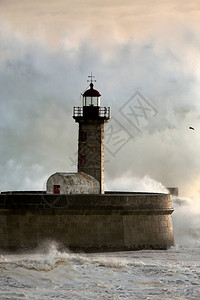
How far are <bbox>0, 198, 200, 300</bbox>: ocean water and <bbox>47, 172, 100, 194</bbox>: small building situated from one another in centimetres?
243

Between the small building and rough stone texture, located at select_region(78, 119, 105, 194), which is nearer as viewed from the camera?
the small building

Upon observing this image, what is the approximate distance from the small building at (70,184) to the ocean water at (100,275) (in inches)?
95.6

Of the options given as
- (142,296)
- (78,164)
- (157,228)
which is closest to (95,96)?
(78,164)

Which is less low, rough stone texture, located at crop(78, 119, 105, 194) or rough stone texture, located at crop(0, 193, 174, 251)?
rough stone texture, located at crop(78, 119, 105, 194)

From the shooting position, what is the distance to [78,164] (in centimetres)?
2670

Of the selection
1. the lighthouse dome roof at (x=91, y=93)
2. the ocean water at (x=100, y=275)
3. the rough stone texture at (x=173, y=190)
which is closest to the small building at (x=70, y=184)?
the ocean water at (x=100, y=275)

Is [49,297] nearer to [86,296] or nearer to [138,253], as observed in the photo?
[86,296]

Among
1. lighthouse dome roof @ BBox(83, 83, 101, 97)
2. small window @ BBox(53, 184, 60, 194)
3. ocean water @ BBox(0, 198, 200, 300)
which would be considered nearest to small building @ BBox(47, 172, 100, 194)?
small window @ BBox(53, 184, 60, 194)

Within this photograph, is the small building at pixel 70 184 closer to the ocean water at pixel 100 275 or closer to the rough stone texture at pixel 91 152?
the rough stone texture at pixel 91 152

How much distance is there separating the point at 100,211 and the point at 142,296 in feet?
17.9

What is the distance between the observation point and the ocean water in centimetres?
1794

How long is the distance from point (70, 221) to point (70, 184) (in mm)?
1989

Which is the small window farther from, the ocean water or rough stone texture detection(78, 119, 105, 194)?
the ocean water

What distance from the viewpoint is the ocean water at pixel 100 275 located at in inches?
706
